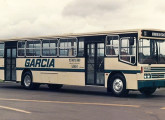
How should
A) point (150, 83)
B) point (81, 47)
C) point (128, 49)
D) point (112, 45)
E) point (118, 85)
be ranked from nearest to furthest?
1. point (150, 83)
2. point (128, 49)
3. point (118, 85)
4. point (112, 45)
5. point (81, 47)

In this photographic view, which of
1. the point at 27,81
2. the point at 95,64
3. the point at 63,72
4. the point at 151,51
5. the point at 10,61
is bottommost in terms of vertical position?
the point at 27,81

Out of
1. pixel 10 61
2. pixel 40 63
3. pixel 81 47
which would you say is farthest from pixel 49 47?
pixel 10 61

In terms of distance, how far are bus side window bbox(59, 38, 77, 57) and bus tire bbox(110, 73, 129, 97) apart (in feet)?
9.34

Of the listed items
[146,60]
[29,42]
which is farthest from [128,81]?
[29,42]

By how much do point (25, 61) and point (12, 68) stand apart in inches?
55.6

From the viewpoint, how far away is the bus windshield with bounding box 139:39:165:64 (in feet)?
52.8

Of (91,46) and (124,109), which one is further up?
(91,46)

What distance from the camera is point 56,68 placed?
20.0m

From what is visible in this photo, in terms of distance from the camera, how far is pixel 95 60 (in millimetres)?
17906

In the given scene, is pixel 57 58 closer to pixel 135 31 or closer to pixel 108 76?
pixel 108 76

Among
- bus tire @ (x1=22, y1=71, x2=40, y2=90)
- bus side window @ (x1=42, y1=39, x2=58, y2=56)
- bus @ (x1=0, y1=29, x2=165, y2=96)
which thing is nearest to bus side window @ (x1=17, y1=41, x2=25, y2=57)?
bus @ (x1=0, y1=29, x2=165, y2=96)

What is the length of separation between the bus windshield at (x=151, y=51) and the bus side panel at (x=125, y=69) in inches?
20.4

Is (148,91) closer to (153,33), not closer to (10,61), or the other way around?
(153,33)

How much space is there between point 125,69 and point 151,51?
1.37 m
